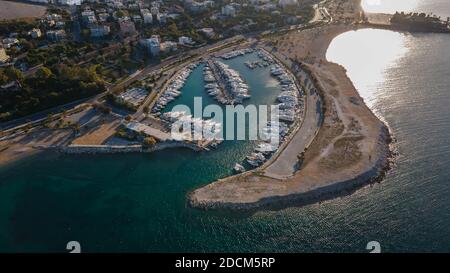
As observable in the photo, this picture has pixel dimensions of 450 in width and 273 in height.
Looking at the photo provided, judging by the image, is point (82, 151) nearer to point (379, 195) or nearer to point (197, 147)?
point (197, 147)

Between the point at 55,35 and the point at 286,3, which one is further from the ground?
the point at 286,3

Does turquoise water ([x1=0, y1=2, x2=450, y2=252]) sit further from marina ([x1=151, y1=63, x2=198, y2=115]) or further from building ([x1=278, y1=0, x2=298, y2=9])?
building ([x1=278, y1=0, x2=298, y2=9])

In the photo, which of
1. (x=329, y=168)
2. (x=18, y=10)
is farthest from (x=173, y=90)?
(x=18, y=10)

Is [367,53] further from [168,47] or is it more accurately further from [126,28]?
[126,28]

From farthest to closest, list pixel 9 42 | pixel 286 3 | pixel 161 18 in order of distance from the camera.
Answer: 1. pixel 286 3
2. pixel 161 18
3. pixel 9 42

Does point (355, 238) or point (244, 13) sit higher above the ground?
point (244, 13)

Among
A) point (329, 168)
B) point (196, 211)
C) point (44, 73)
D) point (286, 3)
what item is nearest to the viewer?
point (196, 211)

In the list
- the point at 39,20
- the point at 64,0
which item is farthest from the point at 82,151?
the point at 64,0

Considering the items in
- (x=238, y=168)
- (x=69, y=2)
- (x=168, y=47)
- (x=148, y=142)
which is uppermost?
(x=69, y=2)

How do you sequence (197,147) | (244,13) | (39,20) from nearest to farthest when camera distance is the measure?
(197,147)
(39,20)
(244,13)
